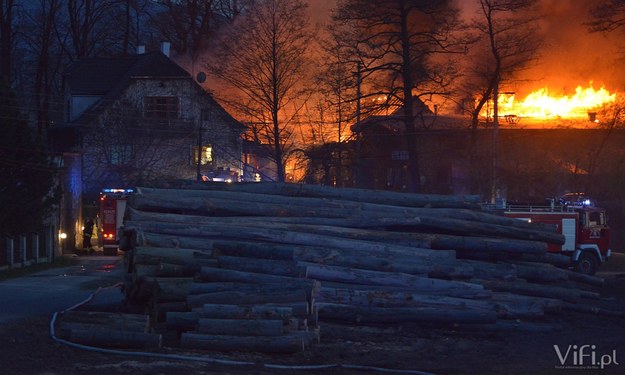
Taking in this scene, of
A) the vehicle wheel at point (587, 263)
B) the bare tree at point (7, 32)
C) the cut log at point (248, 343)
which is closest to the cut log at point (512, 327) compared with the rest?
the cut log at point (248, 343)

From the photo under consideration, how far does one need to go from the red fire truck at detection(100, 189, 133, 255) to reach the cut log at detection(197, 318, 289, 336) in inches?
1010

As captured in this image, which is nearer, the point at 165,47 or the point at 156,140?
the point at 156,140

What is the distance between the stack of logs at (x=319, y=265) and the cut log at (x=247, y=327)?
0.04 ft

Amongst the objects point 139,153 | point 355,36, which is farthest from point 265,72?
point 139,153

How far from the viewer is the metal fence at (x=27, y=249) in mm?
28909

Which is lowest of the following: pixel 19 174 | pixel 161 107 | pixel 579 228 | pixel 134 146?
pixel 579 228

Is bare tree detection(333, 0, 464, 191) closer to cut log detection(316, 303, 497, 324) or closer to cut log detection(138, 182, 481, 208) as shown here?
cut log detection(138, 182, 481, 208)

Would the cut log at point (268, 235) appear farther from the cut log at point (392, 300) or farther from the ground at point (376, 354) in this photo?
the ground at point (376, 354)

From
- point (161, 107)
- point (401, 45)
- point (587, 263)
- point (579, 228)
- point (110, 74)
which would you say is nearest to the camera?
point (579, 228)

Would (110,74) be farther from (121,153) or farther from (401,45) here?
(401,45)

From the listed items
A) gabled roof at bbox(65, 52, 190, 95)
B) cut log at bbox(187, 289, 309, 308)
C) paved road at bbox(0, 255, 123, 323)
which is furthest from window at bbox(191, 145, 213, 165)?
cut log at bbox(187, 289, 309, 308)

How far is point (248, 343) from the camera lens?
10938mm

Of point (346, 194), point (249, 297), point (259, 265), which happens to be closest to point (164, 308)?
point (259, 265)

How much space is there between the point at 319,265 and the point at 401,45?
2127 cm
